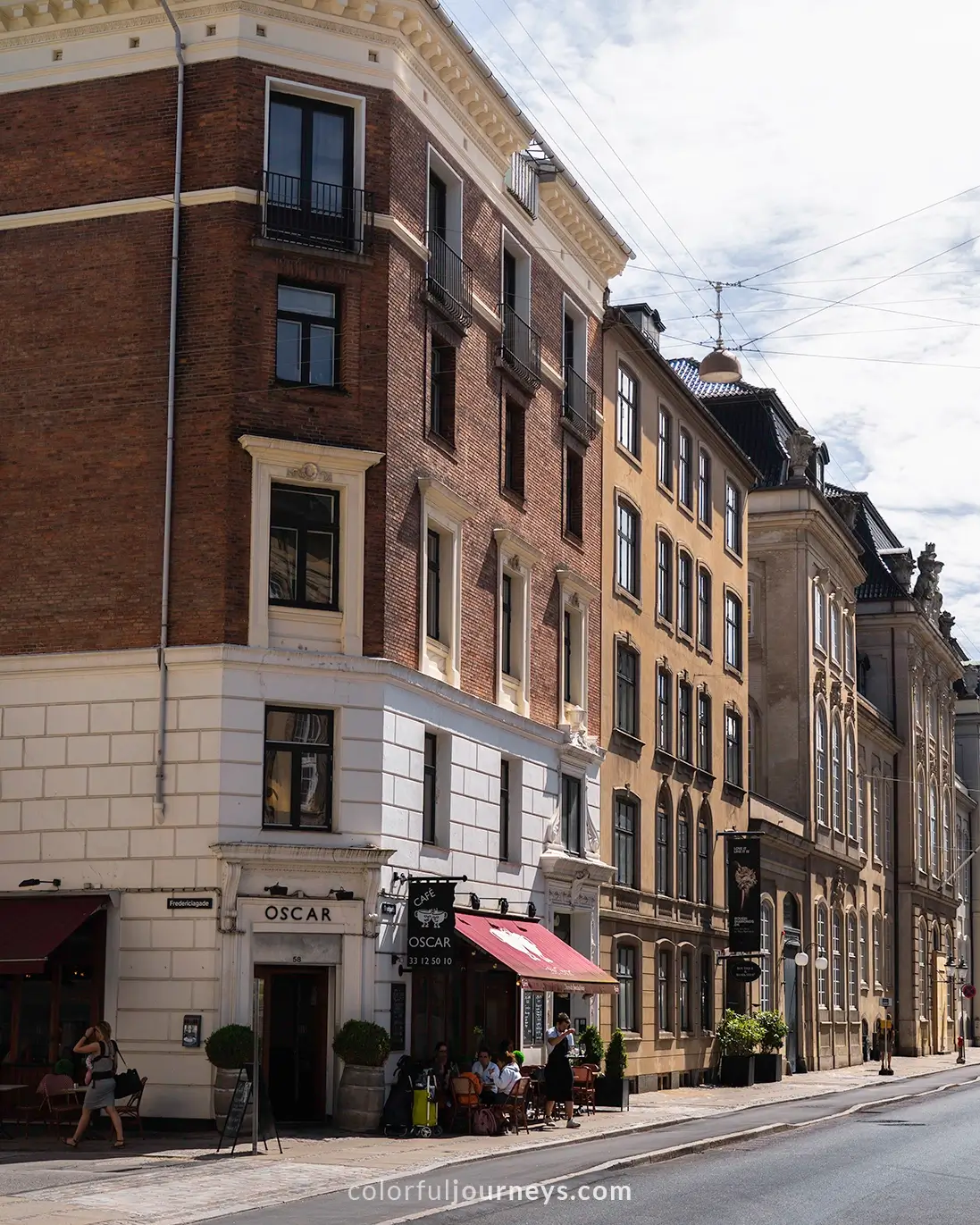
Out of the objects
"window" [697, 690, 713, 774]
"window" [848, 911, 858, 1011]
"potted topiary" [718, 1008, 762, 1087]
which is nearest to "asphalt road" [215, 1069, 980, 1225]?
"potted topiary" [718, 1008, 762, 1087]

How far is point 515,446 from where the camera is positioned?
126ft

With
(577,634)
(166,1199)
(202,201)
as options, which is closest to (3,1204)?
(166,1199)

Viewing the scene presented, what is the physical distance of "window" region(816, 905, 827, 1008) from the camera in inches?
2544

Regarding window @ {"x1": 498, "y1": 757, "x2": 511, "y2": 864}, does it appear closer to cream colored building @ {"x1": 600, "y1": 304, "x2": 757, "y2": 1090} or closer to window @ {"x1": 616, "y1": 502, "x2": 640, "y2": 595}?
cream colored building @ {"x1": 600, "y1": 304, "x2": 757, "y2": 1090}

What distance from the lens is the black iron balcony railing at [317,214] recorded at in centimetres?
3079

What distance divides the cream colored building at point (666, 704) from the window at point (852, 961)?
17903 millimetres

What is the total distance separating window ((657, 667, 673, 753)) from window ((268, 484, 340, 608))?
18.4m

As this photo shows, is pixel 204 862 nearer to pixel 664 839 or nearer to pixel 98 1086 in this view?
pixel 98 1086

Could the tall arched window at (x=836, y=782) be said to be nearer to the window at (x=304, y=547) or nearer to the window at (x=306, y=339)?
the window at (x=304, y=547)

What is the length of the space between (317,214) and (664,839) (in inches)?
876

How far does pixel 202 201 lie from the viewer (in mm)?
30562

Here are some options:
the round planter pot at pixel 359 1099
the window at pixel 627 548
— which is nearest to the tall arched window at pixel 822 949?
the window at pixel 627 548

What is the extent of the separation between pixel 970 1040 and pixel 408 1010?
80260mm

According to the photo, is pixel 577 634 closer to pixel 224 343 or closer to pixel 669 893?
pixel 669 893
